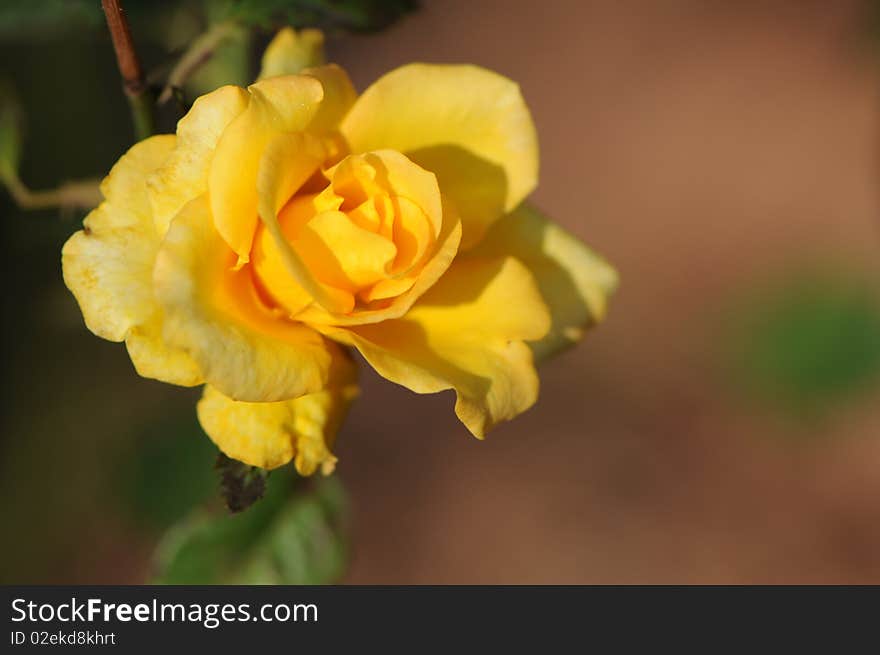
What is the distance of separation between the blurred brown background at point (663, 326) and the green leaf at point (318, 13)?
5.07 ft

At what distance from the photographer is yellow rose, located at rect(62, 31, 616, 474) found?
0.80 m

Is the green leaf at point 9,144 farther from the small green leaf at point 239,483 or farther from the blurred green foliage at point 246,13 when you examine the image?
the small green leaf at point 239,483

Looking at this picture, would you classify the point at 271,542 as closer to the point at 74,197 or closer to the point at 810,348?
the point at 74,197

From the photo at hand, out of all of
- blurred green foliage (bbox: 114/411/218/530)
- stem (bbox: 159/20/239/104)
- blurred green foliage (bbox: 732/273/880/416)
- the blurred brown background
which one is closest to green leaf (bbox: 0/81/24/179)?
stem (bbox: 159/20/239/104)

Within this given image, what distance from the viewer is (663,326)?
2920mm

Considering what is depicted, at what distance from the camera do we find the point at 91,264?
83 centimetres

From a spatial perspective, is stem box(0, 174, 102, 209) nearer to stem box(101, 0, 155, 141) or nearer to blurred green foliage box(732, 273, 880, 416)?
stem box(101, 0, 155, 141)

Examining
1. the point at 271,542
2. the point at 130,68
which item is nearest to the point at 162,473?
the point at 271,542

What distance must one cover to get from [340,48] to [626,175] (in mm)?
950

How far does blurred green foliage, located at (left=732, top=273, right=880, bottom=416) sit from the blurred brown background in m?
0.03
